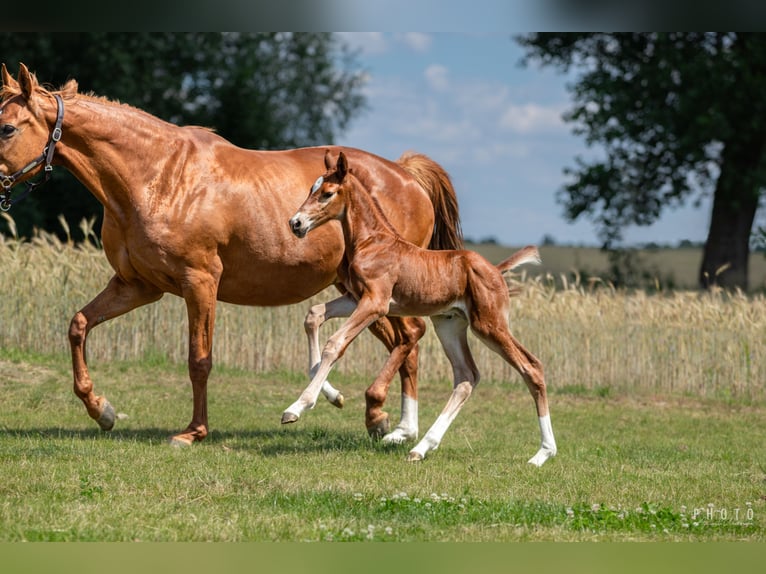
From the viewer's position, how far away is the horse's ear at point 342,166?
8461mm

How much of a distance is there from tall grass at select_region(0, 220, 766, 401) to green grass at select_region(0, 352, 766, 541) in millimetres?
1237

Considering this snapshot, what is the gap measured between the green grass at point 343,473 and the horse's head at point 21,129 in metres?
2.39

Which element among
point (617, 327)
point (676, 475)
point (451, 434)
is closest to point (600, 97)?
point (617, 327)

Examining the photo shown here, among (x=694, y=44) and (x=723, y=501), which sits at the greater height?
(x=694, y=44)

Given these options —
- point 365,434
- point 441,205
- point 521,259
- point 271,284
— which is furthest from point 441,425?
point 441,205

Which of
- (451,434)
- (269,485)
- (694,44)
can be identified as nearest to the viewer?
(269,485)

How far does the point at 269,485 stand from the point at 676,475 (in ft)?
11.6

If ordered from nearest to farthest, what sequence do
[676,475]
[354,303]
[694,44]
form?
[676,475]
[354,303]
[694,44]

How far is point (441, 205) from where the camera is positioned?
1089 centimetres

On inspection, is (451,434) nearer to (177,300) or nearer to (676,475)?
(676,475)

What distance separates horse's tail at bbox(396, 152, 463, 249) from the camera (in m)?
10.9

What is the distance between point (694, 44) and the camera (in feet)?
88.5

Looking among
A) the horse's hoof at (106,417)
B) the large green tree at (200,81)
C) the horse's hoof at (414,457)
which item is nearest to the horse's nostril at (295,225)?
the horse's hoof at (414,457)

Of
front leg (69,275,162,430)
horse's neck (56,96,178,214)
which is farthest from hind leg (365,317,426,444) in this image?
horse's neck (56,96,178,214)
